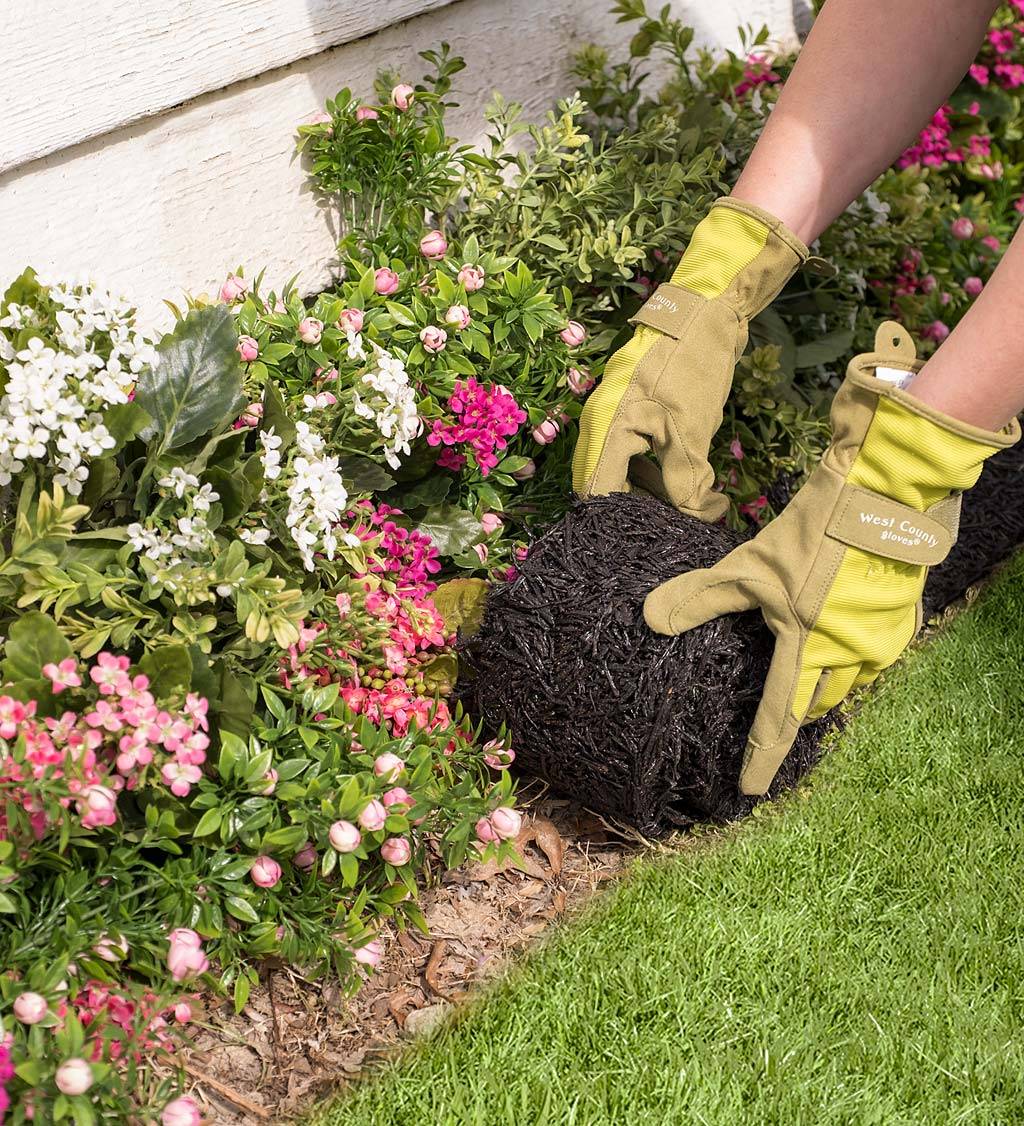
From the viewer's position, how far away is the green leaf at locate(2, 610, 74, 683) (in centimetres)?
142

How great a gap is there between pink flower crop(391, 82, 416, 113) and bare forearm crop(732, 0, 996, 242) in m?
0.66

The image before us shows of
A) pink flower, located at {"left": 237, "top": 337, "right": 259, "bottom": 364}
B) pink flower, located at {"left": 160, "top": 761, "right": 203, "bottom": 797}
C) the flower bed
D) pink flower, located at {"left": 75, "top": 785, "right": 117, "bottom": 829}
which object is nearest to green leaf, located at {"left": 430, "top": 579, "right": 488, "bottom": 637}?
the flower bed

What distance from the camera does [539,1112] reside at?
58.6 inches

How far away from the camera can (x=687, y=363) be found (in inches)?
77.7

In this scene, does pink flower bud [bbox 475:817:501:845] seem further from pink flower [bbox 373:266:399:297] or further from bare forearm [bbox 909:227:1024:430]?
pink flower [bbox 373:266:399:297]

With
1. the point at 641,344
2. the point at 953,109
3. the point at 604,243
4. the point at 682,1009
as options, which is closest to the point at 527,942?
the point at 682,1009

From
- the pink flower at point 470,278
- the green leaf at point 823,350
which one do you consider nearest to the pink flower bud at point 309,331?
the pink flower at point 470,278

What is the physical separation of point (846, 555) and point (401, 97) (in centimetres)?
124

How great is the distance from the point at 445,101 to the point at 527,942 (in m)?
1.74

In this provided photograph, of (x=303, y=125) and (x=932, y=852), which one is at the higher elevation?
(x=303, y=125)

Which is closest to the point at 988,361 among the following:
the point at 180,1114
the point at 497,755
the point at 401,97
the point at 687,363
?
the point at 687,363

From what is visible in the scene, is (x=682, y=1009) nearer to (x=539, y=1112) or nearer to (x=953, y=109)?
(x=539, y=1112)

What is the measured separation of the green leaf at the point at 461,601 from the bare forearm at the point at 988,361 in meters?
0.81

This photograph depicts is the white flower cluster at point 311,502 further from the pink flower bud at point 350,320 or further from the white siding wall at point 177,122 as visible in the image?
the white siding wall at point 177,122
